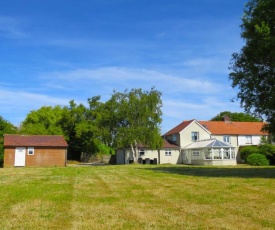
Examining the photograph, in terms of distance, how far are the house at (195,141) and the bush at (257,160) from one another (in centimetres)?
412

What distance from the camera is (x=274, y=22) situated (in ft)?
67.7

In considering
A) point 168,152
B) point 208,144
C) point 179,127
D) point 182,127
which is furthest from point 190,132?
point 208,144

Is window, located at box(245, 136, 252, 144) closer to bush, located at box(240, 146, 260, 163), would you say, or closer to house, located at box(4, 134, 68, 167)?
bush, located at box(240, 146, 260, 163)

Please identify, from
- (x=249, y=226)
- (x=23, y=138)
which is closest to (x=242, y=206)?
(x=249, y=226)

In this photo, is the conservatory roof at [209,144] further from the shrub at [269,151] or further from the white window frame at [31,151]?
the white window frame at [31,151]

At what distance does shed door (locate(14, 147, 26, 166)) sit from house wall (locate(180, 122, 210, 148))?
24.7 meters

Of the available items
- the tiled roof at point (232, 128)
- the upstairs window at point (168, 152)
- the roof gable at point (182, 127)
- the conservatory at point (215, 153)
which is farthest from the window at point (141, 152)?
the tiled roof at point (232, 128)

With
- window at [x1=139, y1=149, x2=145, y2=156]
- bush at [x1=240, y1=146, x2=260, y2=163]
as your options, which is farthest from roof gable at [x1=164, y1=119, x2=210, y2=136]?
bush at [x1=240, y1=146, x2=260, y2=163]

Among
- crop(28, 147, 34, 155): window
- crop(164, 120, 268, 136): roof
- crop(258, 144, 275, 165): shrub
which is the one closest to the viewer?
crop(28, 147, 34, 155): window

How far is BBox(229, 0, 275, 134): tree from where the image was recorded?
20281 mm

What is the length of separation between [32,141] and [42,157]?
233 cm

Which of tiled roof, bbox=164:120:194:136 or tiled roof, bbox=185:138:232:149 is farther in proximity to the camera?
tiled roof, bbox=164:120:194:136

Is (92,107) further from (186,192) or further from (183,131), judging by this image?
(186,192)

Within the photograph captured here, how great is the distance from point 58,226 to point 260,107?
60.4ft
